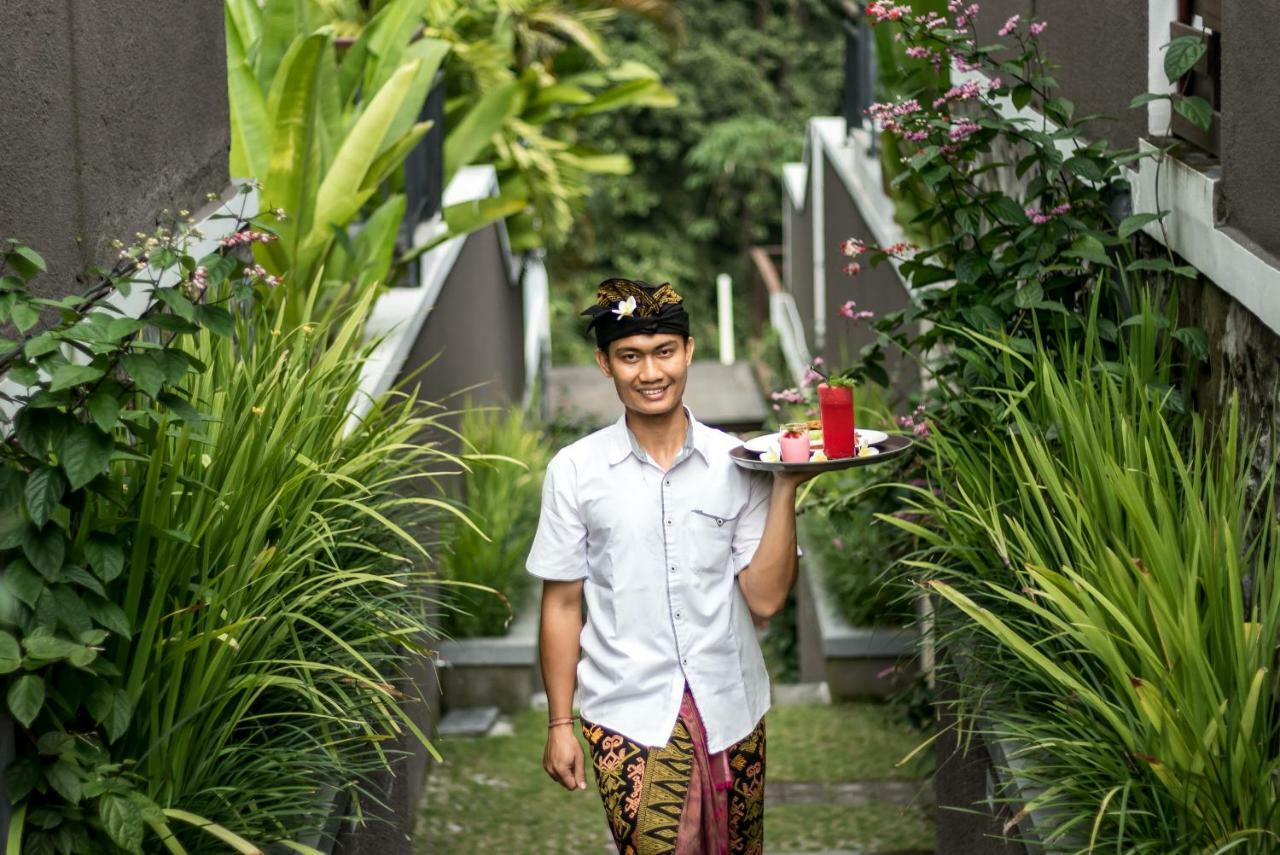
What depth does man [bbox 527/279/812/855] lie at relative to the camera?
11.8ft

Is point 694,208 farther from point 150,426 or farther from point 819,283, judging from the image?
point 150,426

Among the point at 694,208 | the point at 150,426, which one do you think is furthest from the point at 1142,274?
the point at 694,208

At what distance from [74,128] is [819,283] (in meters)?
9.65

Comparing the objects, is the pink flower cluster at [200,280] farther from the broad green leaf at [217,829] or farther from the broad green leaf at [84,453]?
the broad green leaf at [217,829]

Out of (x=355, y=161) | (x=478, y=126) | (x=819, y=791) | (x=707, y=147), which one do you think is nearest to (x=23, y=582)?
(x=355, y=161)

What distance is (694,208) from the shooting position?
24.5 meters

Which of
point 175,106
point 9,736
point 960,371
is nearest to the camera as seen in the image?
point 9,736

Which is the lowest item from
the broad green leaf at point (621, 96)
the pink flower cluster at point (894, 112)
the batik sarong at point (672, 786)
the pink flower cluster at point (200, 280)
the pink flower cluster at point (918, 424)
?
the batik sarong at point (672, 786)

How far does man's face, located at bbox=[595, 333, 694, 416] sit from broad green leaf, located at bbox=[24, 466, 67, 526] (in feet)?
3.54

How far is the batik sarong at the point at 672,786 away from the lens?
11.8ft

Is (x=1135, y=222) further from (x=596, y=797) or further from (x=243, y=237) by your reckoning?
(x=596, y=797)

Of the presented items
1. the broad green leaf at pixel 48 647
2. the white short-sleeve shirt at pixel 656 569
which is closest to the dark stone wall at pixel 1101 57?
the white short-sleeve shirt at pixel 656 569

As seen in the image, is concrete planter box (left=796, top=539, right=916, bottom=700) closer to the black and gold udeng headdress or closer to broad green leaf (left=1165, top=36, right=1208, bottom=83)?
broad green leaf (left=1165, top=36, right=1208, bottom=83)

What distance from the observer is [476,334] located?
11023 millimetres
